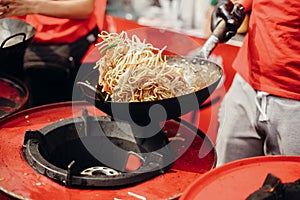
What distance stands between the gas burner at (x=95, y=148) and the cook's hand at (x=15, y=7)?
717 mm

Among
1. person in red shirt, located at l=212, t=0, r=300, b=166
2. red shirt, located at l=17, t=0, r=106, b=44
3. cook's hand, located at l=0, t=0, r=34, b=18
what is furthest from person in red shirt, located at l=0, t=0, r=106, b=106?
person in red shirt, located at l=212, t=0, r=300, b=166

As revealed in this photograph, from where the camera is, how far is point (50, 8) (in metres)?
Result: 2.85

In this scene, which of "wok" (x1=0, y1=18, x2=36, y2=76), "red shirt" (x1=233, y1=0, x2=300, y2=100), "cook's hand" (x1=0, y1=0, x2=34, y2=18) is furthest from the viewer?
"cook's hand" (x1=0, y1=0, x2=34, y2=18)

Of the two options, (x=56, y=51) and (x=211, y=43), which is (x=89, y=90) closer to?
(x=211, y=43)

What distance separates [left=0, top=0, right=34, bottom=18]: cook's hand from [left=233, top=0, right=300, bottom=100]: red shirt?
121 cm

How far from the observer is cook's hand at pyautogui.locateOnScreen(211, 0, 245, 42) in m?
2.37

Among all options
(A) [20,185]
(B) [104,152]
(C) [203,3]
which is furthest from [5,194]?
(C) [203,3]

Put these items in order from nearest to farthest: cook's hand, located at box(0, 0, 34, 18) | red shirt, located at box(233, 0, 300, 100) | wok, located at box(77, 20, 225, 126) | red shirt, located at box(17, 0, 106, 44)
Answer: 1. wok, located at box(77, 20, 225, 126)
2. red shirt, located at box(233, 0, 300, 100)
3. cook's hand, located at box(0, 0, 34, 18)
4. red shirt, located at box(17, 0, 106, 44)

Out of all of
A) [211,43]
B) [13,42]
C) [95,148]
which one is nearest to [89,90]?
[95,148]

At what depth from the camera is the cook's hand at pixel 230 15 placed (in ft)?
7.77

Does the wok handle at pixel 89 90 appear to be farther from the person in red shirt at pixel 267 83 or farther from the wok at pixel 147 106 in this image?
the person in red shirt at pixel 267 83

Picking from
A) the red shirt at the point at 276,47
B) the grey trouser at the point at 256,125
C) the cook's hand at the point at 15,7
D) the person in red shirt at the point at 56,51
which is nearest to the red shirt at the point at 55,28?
the person in red shirt at the point at 56,51

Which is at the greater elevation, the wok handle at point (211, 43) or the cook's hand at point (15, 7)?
the cook's hand at point (15, 7)

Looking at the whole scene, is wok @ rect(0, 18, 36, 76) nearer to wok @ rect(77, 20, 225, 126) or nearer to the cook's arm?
the cook's arm
